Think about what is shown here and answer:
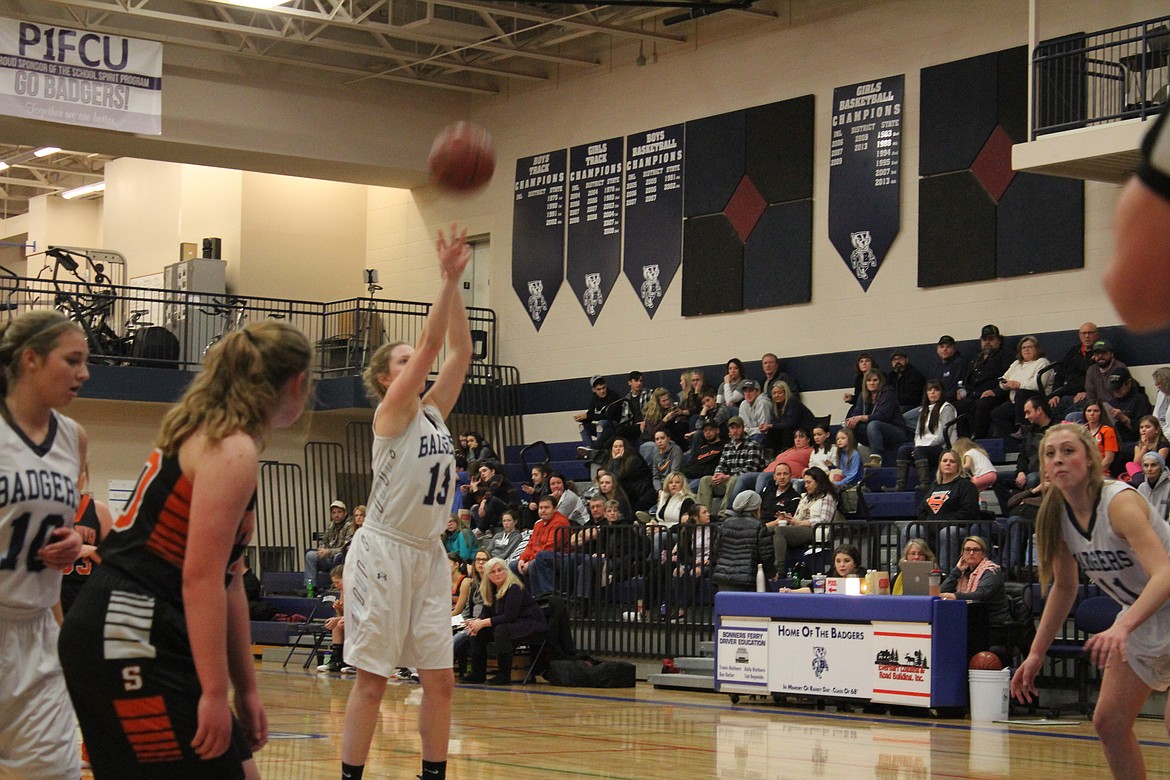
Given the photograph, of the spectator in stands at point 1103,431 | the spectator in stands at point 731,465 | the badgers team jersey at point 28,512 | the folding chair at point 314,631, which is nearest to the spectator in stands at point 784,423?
the spectator in stands at point 731,465

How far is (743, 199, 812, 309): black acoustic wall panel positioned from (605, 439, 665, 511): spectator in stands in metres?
2.93

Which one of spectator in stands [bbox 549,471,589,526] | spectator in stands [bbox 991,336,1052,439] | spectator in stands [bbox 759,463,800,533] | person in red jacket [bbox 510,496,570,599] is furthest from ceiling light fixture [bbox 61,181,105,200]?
spectator in stands [bbox 991,336,1052,439]

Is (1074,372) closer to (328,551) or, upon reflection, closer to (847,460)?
(847,460)

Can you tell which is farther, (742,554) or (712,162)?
(712,162)

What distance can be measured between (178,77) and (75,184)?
12303mm

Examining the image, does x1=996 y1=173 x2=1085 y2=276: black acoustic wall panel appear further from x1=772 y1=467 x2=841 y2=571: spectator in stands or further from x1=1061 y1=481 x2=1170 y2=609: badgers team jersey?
x1=1061 y1=481 x2=1170 y2=609: badgers team jersey

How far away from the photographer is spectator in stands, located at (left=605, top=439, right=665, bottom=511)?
16.4 m

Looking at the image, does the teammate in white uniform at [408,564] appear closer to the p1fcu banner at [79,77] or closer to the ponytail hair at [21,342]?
the ponytail hair at [21,342]

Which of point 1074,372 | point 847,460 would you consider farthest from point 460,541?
point 1074,372

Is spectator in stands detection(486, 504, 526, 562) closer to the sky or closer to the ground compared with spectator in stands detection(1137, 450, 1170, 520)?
closer to the ground

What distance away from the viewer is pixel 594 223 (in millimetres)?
20516

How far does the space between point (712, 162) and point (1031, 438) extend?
23.1 feet

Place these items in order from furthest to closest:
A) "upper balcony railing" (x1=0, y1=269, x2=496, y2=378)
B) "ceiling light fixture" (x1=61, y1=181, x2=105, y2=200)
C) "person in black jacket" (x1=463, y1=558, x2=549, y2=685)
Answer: "ceiling light fixture" (x1=61, y1=181, x2=105, y2=200) < "upper balcony railing" (x1=0, y1=269, x2=496, y2=378) < "person in black jacket" (x1=463, y1=558, x2=549, y2=685)

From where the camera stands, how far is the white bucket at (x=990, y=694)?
10477 millimetres
